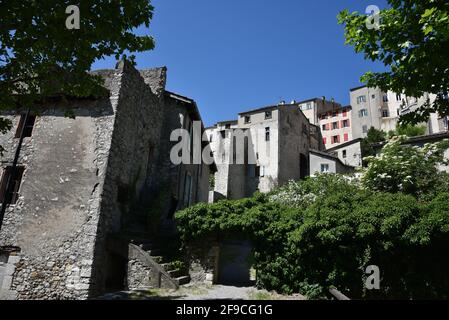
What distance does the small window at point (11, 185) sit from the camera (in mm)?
12477

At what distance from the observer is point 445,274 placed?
9648mm

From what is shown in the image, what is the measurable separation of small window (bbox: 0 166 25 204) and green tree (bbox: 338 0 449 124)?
13.4 metres

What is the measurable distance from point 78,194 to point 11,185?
321cm

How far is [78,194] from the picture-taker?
38.4 ft

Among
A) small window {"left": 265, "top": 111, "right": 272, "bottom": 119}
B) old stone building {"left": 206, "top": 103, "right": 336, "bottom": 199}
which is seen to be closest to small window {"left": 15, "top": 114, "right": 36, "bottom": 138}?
old stone building {"left": 206, "top": 103, "right": 336, "bottom": 199}

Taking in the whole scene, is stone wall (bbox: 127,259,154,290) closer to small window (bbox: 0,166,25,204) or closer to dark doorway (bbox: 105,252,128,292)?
dark doorway (bbox: 105,252,128,292)

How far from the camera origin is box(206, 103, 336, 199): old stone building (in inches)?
1426

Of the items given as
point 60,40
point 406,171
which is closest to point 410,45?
point 60,40

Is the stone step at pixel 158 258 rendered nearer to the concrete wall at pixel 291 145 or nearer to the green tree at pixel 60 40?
the green tree at pixel 60 40

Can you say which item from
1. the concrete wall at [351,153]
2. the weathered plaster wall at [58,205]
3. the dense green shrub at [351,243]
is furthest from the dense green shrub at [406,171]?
the concrete wall at [351,153]

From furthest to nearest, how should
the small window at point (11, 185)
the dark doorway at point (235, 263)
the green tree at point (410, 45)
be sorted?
the dark doorway at point (235, 263)
the small window at point (11, 185)
the green tree at point (410, 45)

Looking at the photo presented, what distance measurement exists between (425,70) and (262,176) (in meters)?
30.7

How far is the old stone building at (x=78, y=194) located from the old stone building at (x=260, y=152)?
2151 centimetres

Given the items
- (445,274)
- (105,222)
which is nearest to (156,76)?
(105,222)
